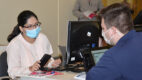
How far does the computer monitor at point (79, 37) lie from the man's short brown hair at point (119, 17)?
1.67ft

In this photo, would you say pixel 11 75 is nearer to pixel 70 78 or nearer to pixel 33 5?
pixel 70 78

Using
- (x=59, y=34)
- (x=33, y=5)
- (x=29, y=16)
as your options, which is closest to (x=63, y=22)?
(x=59, y=34)

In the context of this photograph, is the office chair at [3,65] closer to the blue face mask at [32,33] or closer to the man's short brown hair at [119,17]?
the blue face mask at [32,33]

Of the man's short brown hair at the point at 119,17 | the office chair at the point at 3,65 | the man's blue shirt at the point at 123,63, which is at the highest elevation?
the man's short brown hair at the point at 119,17

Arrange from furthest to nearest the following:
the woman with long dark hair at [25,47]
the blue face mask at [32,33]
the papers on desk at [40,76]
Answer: the blue face mask at [32,33], the woman with long dark hair at [25,47], the papers on desk at [40,76]

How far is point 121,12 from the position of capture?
130 cm

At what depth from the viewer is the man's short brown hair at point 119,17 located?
1.30 metres

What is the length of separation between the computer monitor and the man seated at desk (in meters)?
0.52

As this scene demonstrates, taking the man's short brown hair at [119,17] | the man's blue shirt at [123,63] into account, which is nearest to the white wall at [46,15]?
the man's short brown hair at [119,17]

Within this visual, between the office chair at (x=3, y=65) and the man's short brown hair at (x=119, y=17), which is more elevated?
the man's short brown hair at (x=119, y=17)

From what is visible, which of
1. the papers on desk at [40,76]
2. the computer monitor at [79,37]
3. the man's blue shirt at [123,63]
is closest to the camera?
the man's blue shirt at [123,63]

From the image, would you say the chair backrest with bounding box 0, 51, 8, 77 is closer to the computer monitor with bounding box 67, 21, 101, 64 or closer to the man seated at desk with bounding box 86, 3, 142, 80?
the computer monitor with bounding box 67, 21, 101, 64

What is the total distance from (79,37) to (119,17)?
2.07 ft

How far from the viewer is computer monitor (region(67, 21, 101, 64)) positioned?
182 centimetres
